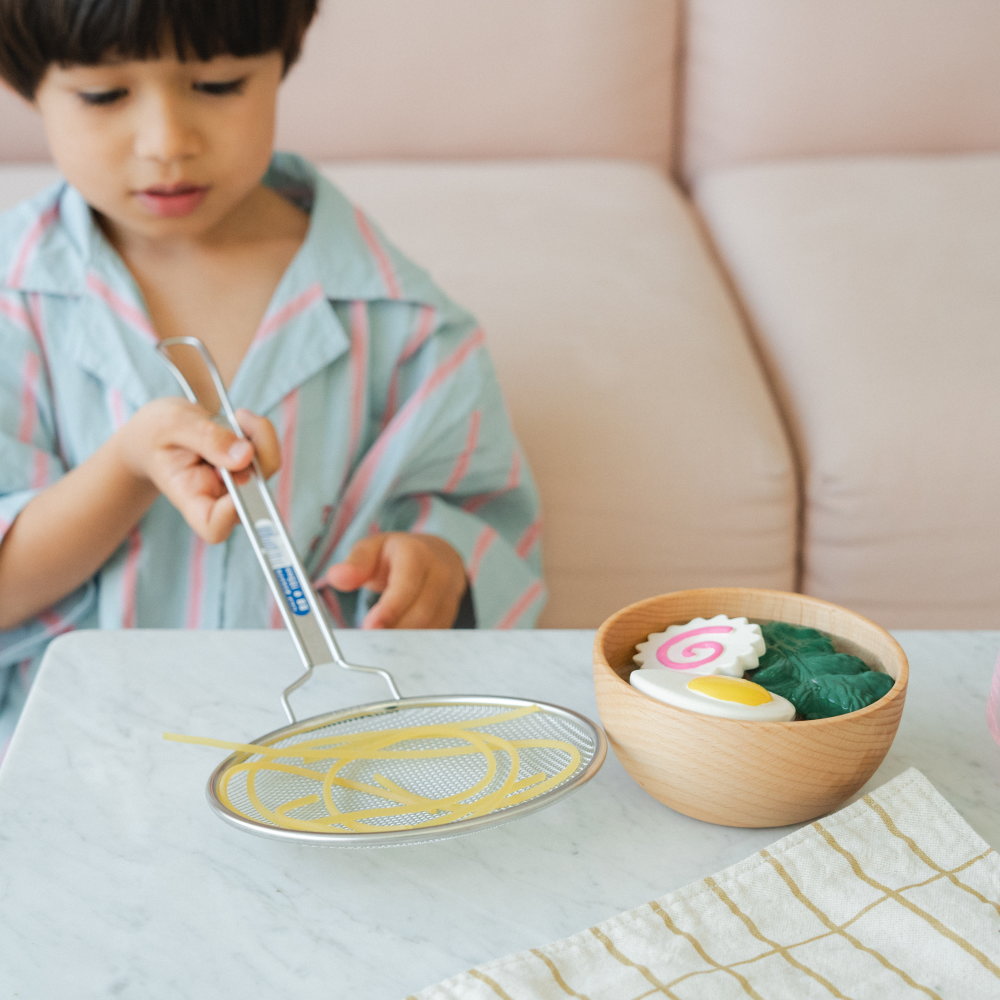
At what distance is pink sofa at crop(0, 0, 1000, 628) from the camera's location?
3.69 feet

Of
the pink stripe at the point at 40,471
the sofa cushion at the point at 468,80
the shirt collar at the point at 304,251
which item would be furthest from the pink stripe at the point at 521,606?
the sofa cushion at the point at 468,80

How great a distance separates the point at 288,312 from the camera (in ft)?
3.11

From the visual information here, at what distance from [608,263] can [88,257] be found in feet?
1.98

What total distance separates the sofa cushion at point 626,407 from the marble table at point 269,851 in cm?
51

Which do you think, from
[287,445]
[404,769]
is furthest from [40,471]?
[404,769]

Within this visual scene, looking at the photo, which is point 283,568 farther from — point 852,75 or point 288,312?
point 852,75

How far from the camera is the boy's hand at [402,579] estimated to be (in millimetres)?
765

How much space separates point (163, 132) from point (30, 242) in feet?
0.61

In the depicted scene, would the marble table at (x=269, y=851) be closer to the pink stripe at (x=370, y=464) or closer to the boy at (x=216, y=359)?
the boy at (x=216, y=359)

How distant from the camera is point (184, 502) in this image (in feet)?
2.33

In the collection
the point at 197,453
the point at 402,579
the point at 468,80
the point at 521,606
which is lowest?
the point at 521,606

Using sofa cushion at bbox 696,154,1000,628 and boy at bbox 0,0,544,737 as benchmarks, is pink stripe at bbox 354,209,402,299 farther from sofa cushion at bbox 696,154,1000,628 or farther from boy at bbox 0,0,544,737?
sofa cushion at bbox 696,154,1000,628

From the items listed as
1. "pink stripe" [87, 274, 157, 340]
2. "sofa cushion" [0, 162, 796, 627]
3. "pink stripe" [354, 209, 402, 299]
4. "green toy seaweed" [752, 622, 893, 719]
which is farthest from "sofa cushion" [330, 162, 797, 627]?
"green toy seaweed" [752, 622, 893, 719]

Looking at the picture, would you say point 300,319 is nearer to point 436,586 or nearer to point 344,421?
point 344,421
